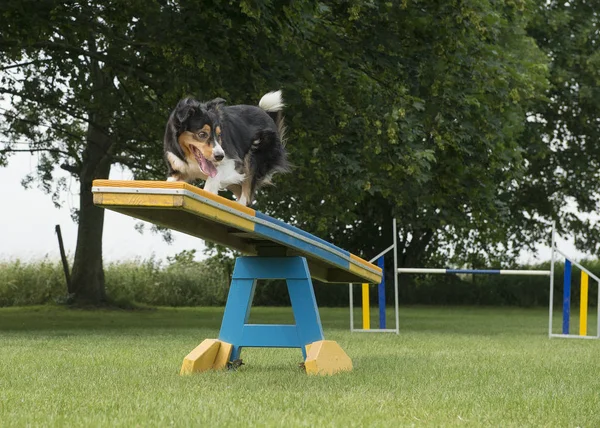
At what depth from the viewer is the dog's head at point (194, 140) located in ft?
19.3

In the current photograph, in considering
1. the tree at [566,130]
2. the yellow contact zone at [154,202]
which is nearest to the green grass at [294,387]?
the yellow contact zone at [154,202]

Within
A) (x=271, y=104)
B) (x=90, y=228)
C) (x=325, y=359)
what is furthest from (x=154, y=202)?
(x=90, y=228)

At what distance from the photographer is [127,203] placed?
5.32 meters

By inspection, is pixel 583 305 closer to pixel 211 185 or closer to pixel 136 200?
Answer: pixel 211 185

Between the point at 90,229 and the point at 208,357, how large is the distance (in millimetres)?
13875

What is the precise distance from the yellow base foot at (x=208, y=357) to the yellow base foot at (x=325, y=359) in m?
0.62

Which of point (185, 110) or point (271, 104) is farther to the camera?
point (271, 104)

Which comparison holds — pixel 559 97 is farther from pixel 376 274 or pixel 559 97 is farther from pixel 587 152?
pixel 376 274

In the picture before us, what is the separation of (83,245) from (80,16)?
7.65 metres

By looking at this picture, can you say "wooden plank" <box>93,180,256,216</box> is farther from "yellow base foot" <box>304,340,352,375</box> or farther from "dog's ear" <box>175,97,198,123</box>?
"yellow base foot" <box>304,340,352,375</box>

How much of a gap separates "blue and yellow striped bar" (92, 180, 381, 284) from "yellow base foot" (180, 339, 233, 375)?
0.75 meters

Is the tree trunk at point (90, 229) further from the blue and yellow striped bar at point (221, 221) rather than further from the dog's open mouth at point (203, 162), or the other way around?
the dog's open mouth at point (203, 162)

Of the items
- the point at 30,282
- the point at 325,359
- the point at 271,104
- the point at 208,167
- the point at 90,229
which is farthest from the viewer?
the point at 30,282

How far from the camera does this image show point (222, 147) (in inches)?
237
